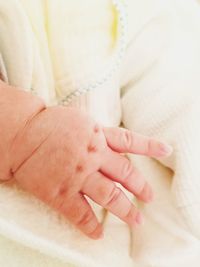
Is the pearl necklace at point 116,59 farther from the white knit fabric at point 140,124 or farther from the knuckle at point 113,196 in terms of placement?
the knuckle at point 113,196

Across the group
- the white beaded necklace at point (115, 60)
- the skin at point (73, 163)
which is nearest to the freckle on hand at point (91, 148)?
the skin at point (73, 163)

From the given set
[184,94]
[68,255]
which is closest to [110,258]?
[68,255]

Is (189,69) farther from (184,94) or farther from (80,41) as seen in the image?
(80,41)

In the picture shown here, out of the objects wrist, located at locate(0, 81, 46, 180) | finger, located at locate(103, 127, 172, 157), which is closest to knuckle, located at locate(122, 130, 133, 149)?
finger, located at locate(103, 127, 172, 157)

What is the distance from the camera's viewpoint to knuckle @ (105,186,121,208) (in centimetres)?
60

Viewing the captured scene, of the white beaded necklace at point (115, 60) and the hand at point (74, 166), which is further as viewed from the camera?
the white beaded necklace at point (115, 60)

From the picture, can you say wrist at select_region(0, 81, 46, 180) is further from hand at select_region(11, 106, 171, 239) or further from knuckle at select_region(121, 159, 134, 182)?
knuckle at select_region(121, 159, 134, 182)

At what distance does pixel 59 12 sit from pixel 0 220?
29cm

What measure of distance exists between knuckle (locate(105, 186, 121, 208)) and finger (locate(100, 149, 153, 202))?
0.06ft

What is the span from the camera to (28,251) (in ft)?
1.97

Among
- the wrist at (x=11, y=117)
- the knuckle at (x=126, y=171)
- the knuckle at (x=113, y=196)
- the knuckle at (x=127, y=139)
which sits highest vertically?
the wrist at (x=11, y=117)

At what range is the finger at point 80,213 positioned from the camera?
1.92 ft

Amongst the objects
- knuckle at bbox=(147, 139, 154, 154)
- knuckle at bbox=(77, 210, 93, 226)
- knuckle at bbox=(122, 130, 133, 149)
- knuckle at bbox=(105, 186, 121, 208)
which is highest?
knuckle at bbox=(122, 130, 133, 149)

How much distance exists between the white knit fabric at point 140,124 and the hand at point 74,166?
34 millimetres
